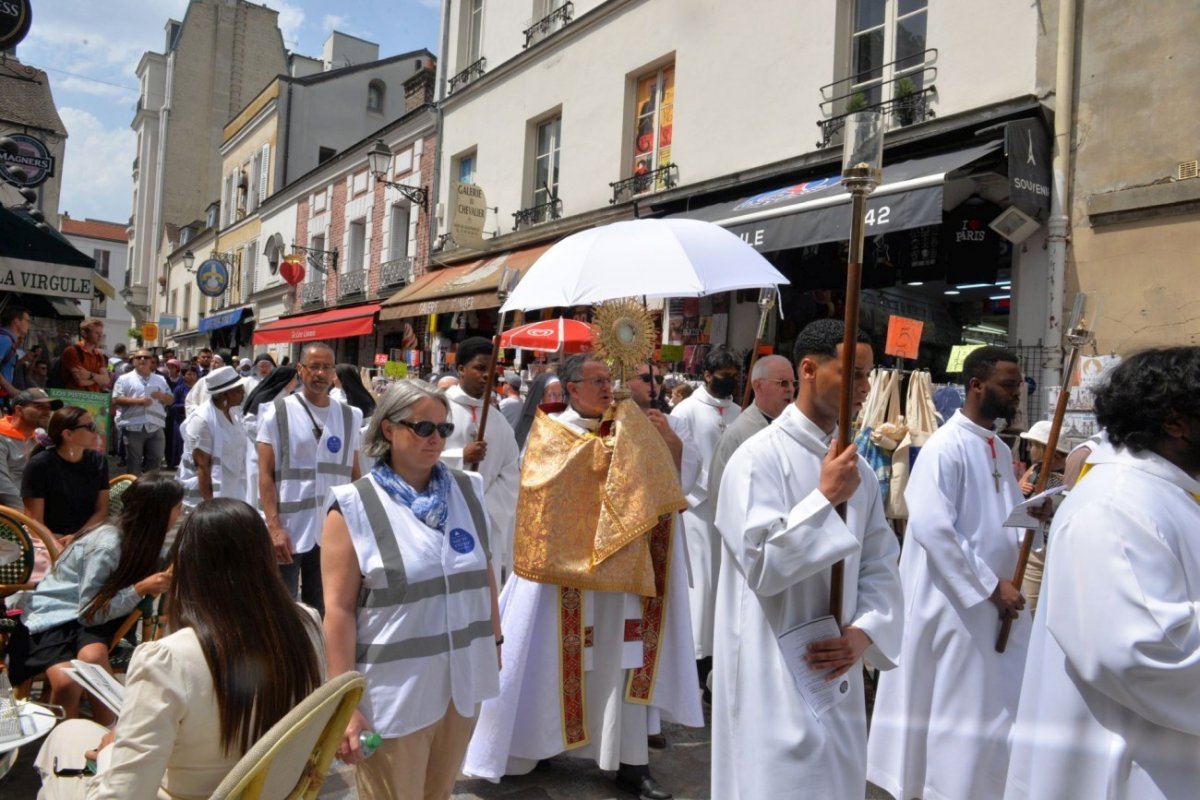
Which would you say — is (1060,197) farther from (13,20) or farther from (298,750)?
(13,20)

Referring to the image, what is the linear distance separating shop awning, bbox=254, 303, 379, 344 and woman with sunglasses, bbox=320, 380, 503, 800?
17379 mm

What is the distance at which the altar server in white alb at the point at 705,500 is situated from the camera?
562 centimetres

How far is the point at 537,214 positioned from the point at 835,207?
7530mm

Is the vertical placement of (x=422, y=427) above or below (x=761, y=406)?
below

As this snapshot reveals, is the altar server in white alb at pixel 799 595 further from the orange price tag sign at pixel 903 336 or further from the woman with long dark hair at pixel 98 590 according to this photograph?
A: the orange price tag sign at pixel 903 336

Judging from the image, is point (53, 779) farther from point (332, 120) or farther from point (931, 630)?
point (332, 120)

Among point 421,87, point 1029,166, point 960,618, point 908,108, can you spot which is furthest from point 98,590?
point 421,87

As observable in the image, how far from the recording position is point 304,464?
206 inches

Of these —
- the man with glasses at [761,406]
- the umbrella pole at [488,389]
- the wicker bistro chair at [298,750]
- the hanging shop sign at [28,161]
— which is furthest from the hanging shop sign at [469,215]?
the wicker bistro chair at [298,750]

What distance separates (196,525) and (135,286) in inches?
2040

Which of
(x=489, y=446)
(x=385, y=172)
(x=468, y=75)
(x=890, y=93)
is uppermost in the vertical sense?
(x=468, y=75)

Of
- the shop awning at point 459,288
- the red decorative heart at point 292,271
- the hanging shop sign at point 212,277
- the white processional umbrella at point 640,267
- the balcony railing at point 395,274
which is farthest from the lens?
the hanging shop sign at point 212,277

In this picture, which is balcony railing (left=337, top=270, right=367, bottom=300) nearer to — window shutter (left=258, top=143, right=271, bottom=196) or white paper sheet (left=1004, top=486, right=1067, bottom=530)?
window shutter (left=258, top=143, right=271, bottom=196)

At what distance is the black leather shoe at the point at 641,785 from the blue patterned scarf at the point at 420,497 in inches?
72.0
